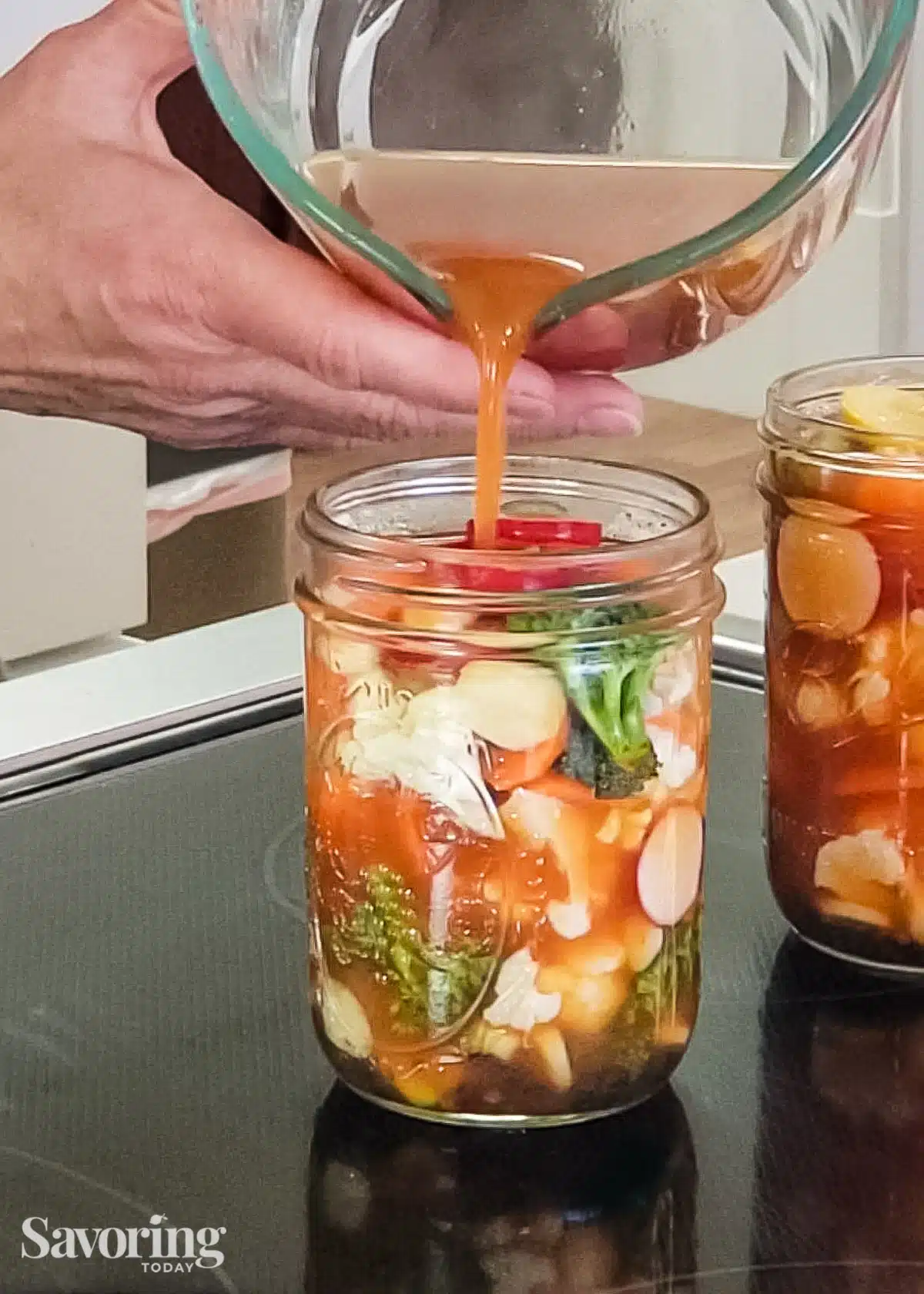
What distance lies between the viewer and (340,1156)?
466 mm

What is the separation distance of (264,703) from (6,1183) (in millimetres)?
327

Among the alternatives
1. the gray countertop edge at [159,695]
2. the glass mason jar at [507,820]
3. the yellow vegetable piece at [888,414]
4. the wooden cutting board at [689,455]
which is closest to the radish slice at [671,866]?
the glass mason jar at [507,820]

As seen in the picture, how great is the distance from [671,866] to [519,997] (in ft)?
0.17

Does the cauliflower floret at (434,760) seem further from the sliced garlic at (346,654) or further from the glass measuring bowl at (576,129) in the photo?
the glass measuring bowl at (576,129)

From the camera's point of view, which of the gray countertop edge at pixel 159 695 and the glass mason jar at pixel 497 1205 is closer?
the glass mason jar at pixel 497 1205

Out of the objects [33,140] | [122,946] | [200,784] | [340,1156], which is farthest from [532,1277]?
[33,140]

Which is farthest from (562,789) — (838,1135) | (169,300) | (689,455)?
(689,455)

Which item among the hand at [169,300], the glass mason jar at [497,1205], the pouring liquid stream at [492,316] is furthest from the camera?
the hand at [169,300]

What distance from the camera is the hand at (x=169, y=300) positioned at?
633mm

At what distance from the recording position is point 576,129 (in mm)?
538

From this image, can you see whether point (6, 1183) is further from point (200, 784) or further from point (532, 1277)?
point (200, 784)

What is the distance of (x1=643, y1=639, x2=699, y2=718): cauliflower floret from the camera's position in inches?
19.3

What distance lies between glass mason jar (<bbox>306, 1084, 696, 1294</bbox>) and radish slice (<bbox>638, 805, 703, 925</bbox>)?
51mm

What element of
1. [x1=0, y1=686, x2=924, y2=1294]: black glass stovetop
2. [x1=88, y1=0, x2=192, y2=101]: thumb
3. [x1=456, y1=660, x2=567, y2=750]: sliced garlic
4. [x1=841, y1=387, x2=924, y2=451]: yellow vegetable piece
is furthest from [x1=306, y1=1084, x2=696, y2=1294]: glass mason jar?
[x1=88, y1=0, x2=192, y2=101]: thumb
